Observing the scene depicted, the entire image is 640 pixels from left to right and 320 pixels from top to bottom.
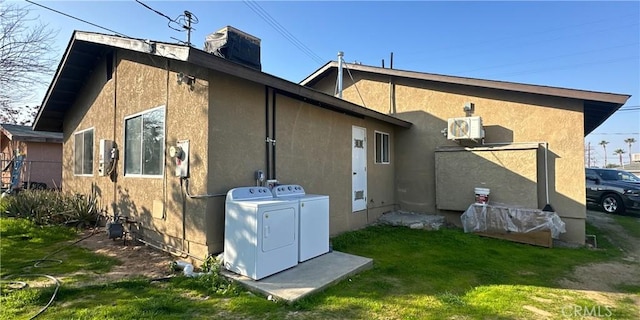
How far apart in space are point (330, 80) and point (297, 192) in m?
6.09

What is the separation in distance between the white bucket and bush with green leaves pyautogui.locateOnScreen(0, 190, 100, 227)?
814cm

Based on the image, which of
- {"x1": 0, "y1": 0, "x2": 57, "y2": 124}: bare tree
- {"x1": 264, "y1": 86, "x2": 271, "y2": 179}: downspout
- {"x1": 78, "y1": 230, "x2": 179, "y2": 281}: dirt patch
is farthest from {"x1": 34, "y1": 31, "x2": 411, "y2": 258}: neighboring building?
{"x1": 0, "y1": 0, "x2": 57, "y2": 124}: bare tree

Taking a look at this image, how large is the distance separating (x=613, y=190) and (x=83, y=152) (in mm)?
15238

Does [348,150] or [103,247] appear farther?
[348,150]

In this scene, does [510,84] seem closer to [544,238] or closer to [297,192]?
[544,238]

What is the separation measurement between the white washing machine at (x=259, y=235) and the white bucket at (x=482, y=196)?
467 cm

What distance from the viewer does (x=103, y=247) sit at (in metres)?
4.95

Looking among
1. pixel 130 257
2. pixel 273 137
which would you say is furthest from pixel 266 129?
pixel 130 257

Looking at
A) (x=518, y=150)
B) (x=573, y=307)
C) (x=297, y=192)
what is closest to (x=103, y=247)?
(x=297, y=192)

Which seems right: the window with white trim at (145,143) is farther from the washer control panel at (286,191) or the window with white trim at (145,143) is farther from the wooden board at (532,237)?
the wooden board at (532,237)

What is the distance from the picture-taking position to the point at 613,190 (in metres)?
9.79

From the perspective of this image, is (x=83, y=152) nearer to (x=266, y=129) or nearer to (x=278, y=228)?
(x=266, y=129)

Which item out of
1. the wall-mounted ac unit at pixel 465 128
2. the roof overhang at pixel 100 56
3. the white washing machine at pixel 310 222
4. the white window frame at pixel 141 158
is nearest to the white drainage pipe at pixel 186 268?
the white washing machine at pixel 310 222

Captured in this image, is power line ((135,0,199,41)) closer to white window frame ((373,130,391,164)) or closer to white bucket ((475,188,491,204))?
white window frame ((373,130,391,164))
